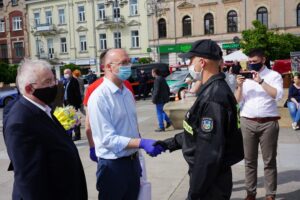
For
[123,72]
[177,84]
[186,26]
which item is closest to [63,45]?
[186,26]

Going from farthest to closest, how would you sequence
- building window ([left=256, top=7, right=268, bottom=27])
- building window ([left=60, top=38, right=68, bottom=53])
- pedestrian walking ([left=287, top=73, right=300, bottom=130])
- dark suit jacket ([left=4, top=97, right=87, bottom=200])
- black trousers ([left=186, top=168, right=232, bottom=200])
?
building window ([left=60, top=38, right=68, bottom=53])
building window ([left=256, top=7, right=268, bottom=27])
pedestrian walking ([left=287, top=73, right=300, bottom=130])
black trousers ([left=186, top=168, right=232, bottom=200])
dark suit jacket ([left=4, top=97, right=87, bottom=200])

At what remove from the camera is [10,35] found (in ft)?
182

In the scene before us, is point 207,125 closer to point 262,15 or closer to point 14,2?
point 262,15

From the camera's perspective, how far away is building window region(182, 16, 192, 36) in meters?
43.8

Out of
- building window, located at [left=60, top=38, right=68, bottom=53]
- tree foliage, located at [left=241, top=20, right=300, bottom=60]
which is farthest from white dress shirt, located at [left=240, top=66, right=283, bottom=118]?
building window, located at [left=60, top=38, right=68, bottom=53]

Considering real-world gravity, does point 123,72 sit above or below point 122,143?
above

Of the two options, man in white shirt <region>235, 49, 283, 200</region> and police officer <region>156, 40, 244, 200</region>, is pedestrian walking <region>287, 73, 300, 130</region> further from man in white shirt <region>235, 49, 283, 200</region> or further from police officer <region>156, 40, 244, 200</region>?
police officer <region>156, 40, 244, 200</region>

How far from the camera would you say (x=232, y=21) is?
41531mm

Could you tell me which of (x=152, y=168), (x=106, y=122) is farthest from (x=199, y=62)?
(x=152, y=168)

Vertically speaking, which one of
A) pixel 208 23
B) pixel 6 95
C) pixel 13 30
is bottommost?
pixel 6 95

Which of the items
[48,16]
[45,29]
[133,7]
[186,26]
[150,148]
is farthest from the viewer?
[48,16]

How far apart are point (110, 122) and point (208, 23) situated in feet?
134

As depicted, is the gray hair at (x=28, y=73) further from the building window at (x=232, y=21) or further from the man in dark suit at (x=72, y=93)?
the building window at (x=232, y=21)

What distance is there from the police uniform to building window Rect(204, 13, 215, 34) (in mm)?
40670
